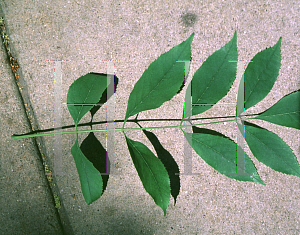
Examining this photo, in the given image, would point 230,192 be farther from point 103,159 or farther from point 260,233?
point 103,159

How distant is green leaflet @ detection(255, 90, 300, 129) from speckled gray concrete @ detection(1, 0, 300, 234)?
0.24 m

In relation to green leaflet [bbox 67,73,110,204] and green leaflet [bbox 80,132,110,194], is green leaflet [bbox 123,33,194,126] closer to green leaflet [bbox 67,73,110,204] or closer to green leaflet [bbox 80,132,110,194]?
green leaflet [bbox 67,73,110,204]

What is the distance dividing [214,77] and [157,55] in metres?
0.41

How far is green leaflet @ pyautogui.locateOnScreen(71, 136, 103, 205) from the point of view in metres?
0.82

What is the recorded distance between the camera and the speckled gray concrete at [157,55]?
42.8 inches

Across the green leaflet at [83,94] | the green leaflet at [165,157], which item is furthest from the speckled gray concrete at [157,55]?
the green leaflet at [83,94]

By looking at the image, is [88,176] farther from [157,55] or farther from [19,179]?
[157,55]

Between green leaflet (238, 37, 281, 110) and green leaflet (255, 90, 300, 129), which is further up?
green leaflet (238, 37, 281, 110)

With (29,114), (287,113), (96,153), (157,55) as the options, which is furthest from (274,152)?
(29,114)

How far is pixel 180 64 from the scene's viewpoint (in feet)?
2.46

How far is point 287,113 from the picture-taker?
0.84m

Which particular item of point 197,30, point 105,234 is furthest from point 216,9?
point 105,234

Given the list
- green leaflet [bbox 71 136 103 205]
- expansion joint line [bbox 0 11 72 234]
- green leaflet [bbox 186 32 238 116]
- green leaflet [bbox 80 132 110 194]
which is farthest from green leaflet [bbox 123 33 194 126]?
expansion joint line [bbox 0 11 72 234]

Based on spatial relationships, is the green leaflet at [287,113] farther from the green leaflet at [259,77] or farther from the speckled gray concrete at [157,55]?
the speckled gray concrete at [157,55]
